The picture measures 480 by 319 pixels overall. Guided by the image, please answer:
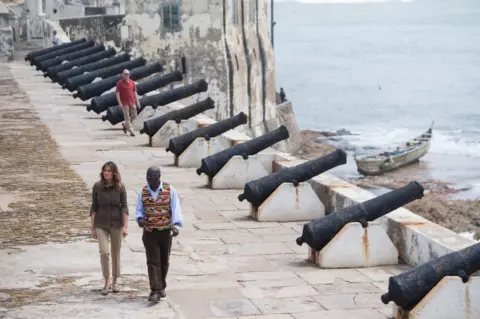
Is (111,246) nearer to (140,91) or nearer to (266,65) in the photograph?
(140,91)

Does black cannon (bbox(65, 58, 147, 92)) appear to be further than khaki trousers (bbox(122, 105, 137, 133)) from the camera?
Yes

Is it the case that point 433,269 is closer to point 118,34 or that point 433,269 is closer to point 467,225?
point 467,225

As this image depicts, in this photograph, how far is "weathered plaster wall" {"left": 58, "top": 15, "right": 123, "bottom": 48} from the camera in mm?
47906

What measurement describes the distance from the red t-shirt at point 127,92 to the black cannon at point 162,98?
2.85 feet

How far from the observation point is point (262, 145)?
1548 cm

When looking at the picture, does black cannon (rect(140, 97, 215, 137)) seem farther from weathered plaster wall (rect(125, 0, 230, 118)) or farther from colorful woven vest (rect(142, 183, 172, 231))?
weathered plaster wall (rect(125, 0, 230, 118))

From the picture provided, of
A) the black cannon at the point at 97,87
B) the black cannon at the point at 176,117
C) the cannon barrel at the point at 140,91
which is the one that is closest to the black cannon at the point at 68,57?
the black cannon at the point at 97,87

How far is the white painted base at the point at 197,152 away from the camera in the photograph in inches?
680

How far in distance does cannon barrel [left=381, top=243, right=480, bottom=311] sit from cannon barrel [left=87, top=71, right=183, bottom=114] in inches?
561

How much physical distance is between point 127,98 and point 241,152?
5.55 meters

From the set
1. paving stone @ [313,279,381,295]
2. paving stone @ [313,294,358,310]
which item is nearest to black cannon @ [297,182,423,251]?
Result: paving stone @ [313,279,381,295]

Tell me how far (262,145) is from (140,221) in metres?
6.26

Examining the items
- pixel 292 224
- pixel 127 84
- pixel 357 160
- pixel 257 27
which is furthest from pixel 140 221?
pixel 357 160

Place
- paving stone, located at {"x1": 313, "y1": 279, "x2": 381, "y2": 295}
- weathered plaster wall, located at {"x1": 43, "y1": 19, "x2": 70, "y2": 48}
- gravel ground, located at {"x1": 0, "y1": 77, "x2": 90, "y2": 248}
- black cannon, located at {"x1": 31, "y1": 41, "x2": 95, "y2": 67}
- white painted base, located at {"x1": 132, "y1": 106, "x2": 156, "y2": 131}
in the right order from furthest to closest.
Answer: weathered plaster wall, located at {"x1": 43, "y1": 19, "x2": 70, "y2": 48} → black cannon, located at {"x1": 31, "y1": 41, "x2": 95, "y2": 67} → white painted base, located at {"x1": 132, "y1": 106, "x2": 156, "y2": 131} → gravel ground, located at {"x1": 0, "y1": 77, "x2": 90, "y2": 248} → paving stone, located at {"x1": 313, "y1": 279, "x2": 381, "y2": 295}
